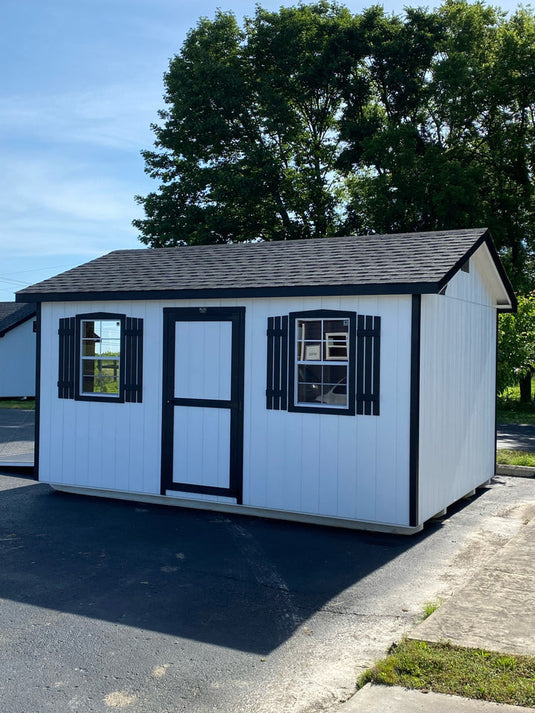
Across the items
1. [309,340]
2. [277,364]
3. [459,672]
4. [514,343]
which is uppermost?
[514,343]

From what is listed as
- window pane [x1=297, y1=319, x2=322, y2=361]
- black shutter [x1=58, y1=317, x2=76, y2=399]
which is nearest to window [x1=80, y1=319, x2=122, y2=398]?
black shutter [x1=58, y1=317, x2=76, y2=399]

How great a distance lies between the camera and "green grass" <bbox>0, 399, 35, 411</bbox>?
27.3 m

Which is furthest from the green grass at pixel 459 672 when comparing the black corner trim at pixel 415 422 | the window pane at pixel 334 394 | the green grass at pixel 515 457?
the green grass at pixel 515 457

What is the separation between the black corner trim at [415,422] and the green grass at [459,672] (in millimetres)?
3386

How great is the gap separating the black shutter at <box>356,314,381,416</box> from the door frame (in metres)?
1.58

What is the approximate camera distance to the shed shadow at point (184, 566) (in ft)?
18.5

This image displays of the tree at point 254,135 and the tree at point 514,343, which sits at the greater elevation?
the tree at point 254,135

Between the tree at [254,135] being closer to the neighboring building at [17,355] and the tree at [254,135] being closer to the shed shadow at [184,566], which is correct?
the neighboring building at [17,355]

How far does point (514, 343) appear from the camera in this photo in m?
20.7

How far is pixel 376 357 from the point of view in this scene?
8.38m

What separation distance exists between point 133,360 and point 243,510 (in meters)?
2.49

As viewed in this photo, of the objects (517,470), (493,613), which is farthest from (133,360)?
(517,470)

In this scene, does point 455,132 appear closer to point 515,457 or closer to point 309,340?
point 515,457

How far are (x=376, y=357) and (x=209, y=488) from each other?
9.15 ft
